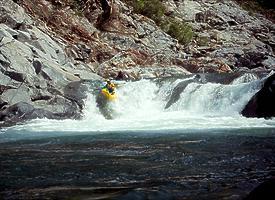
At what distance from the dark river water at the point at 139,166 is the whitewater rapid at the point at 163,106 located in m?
4.88

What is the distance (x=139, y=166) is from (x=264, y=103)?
39.2ft

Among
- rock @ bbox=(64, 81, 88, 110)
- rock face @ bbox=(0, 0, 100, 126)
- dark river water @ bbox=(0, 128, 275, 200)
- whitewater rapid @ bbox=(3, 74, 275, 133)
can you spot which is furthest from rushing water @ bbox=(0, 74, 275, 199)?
rock @ bbox=(64, 81, 88, 110)

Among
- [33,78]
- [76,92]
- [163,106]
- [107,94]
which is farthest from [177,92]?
[33,78]

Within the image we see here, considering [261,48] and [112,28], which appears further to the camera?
[261,48]

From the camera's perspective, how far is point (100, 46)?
33.6 metres

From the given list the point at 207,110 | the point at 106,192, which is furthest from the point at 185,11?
the point at 106,192

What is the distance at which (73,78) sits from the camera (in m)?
24.2

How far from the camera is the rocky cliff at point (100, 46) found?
2106cm

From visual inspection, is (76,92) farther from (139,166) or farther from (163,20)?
(163,20)

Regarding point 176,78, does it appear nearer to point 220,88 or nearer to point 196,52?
point 220,88

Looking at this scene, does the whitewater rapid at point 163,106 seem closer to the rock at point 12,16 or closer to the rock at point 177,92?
the rock at point 177,92

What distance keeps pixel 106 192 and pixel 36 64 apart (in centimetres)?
1756

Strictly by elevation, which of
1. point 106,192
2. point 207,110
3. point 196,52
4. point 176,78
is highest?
point 196,52

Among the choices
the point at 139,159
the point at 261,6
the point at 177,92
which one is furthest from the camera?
the point at 261,6
